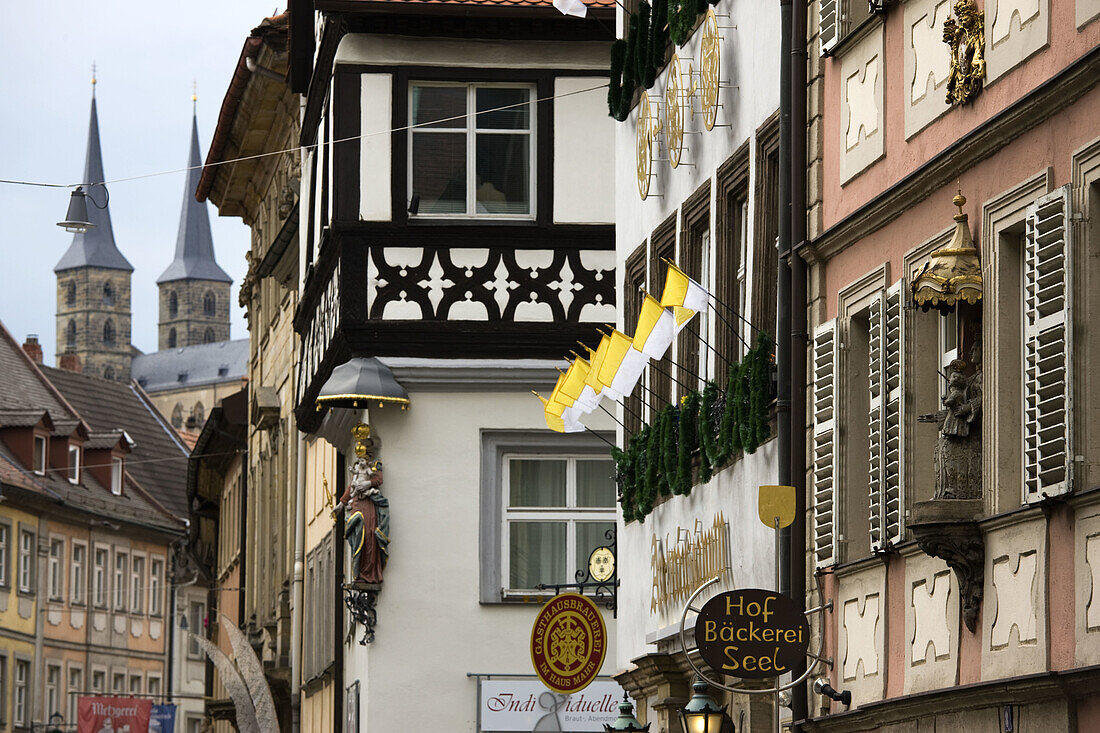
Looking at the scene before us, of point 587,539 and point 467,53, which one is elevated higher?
point 467,53

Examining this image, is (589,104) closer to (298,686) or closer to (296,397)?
(296,397)

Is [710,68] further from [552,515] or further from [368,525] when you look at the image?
[552,515]

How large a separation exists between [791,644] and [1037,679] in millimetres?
2724

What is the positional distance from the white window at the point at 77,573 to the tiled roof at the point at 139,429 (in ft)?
22.2

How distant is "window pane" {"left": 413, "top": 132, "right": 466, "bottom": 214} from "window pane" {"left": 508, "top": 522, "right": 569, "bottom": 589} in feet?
9.58

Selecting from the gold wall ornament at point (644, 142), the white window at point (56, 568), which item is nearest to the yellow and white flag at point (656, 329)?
the gold wall ornament at point (644, 142)

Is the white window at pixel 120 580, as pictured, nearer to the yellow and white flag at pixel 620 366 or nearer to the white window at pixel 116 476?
the white window at pixel 116 476

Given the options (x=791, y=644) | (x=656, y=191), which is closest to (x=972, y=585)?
(x=791, y=644)

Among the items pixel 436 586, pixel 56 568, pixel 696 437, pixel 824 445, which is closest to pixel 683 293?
pixel 824 445

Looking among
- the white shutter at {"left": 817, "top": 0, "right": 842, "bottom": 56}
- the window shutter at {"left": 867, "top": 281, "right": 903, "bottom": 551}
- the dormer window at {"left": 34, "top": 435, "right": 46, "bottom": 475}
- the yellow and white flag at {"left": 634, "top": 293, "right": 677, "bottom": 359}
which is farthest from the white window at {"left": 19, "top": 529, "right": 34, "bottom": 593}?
the window shutter at {"left": 867, "top": 281, "right": 903, "bottom": 551}

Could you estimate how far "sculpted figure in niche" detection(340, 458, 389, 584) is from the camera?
20969 mm

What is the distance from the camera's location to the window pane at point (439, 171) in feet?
Result: 70.7

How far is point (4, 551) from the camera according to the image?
2151 inches

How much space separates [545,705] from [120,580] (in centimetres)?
4256
